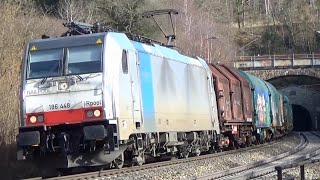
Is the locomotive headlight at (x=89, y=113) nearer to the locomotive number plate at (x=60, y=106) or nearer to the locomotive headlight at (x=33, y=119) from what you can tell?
the locomotive number plate at (x=60, y=106)

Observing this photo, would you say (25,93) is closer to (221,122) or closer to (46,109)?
(46,109)

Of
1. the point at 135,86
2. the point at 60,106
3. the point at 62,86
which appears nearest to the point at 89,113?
the point at 60,106

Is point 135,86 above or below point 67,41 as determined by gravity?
below

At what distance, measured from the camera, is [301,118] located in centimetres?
8319

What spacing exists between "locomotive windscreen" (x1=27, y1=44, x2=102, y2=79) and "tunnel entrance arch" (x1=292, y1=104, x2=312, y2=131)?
216 ft

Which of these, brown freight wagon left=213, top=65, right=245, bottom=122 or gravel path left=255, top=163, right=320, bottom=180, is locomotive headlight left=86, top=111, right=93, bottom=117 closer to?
gravel path left=255, top=163, right=320, bottom=180

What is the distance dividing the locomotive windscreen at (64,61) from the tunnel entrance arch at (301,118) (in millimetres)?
65742

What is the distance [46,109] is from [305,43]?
80.9m

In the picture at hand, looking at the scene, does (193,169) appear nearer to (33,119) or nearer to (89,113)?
(89,113)

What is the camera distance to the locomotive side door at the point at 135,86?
15.0m

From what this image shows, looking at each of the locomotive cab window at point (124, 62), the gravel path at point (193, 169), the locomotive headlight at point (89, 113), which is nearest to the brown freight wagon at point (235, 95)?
the gravel path at point (193, 169)

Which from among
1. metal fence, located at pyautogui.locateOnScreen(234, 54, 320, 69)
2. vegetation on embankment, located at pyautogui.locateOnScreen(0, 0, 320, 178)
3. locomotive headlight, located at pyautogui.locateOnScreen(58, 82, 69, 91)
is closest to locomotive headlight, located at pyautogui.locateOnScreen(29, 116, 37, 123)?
locomotive headlight, located at pyautogui.locateOnScreen(58, 82, 69, 91)

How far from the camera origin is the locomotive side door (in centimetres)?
1496

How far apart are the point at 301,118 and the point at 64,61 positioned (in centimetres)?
7279
